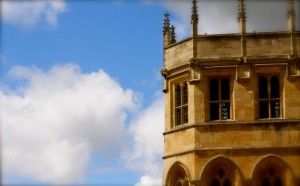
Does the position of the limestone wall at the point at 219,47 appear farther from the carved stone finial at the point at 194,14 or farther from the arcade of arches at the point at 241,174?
the arcade of arches at the point at 241,174

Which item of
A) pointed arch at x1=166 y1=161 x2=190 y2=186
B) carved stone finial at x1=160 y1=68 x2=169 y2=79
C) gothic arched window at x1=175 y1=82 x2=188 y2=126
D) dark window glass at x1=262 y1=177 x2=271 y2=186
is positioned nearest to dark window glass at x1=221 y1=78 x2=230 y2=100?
gothic arched window at x1=175 y1=82 x2=188 y2=126

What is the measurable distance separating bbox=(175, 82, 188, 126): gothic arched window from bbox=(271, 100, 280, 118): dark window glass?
393 centimetres

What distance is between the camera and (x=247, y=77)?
1276 inches

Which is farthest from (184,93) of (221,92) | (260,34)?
(260,34)

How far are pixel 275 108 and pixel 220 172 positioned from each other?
12.4 ft

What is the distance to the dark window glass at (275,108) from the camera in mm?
32219

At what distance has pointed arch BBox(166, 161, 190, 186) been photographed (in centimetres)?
3278

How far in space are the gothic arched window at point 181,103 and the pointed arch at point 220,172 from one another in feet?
8.51

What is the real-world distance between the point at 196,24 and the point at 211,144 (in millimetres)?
5731

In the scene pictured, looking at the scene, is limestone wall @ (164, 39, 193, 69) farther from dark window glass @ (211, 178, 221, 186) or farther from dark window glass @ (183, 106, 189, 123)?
dark window glass @ (211, 178, 221, 186)

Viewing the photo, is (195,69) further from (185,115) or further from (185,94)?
(185,115)

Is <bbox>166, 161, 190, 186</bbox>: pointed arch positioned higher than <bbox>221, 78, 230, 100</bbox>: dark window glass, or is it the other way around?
<bbox>221, 78, 230, 100</bbox>: dark window glass

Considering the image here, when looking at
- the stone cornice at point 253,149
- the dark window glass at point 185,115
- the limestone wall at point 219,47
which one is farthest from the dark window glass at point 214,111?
the limestone wall at point 219,47

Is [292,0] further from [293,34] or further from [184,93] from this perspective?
[184,93]
